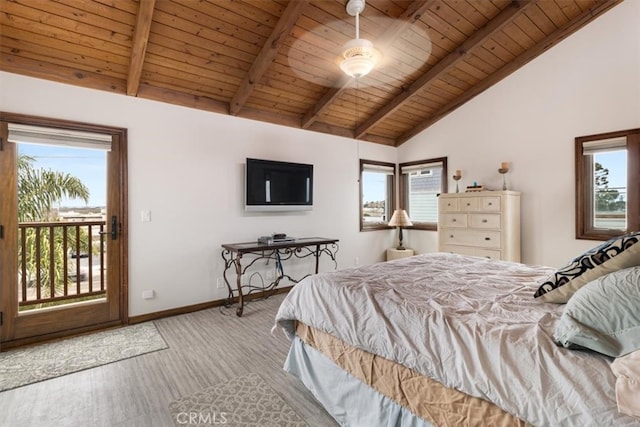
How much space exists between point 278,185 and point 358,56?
6.67 ft

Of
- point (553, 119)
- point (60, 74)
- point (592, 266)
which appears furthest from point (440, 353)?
point (553, 119)

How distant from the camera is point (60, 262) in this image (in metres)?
3.28

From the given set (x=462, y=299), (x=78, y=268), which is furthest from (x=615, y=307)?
(x=78, y=268)

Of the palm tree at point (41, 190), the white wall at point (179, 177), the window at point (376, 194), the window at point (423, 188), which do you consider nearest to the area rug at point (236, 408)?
the white wall at point (179, 177)

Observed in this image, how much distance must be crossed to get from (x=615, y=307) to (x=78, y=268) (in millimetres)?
4371

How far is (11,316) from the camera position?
8.81ft

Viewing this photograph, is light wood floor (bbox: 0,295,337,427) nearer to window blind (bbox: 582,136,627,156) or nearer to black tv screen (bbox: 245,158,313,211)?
black tv screen (bbox: 245,158,313,211)

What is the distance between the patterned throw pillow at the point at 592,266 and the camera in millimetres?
1214

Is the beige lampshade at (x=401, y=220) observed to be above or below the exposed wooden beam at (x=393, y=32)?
below

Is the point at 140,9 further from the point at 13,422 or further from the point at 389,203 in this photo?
the point at 389,203

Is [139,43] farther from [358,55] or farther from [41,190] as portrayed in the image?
[358,55]

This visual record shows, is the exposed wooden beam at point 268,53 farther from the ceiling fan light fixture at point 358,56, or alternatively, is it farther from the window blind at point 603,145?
the window blind at point 603,145

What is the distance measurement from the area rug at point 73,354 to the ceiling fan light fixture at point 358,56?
2.97 metres

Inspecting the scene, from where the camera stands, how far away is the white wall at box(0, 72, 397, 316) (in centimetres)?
298
